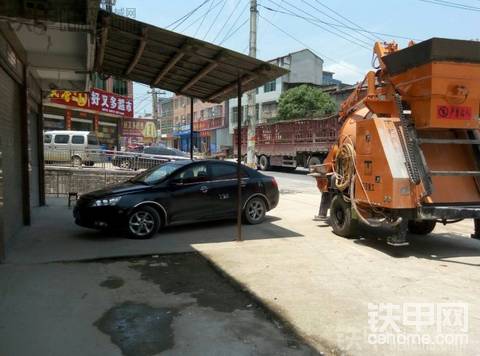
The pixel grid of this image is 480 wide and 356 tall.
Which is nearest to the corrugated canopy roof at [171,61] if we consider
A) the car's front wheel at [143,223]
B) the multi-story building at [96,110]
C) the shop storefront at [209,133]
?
the car's front wheel at [143,223]

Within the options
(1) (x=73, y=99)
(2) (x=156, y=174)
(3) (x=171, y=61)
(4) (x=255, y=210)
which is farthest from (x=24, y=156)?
(1) (x=73, y=99)

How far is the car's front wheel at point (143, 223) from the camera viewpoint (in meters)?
8.48

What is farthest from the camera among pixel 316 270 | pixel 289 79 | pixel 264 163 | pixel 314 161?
pixel 289 79

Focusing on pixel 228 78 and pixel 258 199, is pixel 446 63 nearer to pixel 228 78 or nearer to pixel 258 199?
pixel 228 78

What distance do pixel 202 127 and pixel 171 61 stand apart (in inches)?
2290

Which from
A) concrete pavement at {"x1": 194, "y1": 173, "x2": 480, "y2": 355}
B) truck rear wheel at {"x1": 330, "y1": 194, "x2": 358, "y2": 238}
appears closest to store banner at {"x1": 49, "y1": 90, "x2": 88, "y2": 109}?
truck rear wheel at {"x1": 330, "y1": 194, "x2": 358, "y2": 238}

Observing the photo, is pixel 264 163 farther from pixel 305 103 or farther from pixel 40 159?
pixel 40 159

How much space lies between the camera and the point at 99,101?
3578 cm

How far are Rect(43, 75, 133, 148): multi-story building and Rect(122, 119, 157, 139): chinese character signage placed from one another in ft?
18.8

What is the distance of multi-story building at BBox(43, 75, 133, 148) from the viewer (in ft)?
107

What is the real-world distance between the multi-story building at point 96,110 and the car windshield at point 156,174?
71.6ft

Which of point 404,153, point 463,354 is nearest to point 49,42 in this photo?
point 404,153

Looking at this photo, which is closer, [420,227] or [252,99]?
[420,227]

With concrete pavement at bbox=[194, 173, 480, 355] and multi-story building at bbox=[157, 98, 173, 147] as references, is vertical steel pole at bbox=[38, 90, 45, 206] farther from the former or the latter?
multi-story building at bbox=[157, 98, 173, 147]
